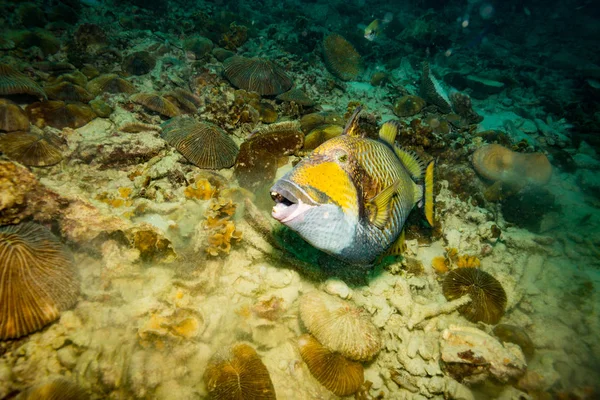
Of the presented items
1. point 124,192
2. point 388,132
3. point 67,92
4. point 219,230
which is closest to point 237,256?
point 219,230

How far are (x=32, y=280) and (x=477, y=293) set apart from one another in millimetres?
4907

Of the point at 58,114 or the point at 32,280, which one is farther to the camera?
the point at 58,114

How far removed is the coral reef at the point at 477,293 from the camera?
11.5ft

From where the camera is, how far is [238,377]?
2389 millimetres

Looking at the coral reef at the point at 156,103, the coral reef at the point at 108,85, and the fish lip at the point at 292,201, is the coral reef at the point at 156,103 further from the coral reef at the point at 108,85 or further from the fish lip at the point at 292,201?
the fish lip at the point at 292,201

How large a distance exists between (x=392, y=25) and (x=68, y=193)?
1949 cm

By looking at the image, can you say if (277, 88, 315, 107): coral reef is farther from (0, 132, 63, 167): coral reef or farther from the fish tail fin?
(0, 132, 63, 167): coral reef

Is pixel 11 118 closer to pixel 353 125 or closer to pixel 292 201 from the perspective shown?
pixel 292 201

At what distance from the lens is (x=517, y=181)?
552 cm

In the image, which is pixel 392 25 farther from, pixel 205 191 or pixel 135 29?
pixel 205 191

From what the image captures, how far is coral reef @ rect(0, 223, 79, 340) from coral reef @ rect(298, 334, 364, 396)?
90.4 inches

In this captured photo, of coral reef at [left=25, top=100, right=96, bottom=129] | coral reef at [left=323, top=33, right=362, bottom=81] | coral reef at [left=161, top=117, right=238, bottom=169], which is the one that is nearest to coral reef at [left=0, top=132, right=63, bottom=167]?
coral reef at [left=25, top=100, right=96, bottom=129]

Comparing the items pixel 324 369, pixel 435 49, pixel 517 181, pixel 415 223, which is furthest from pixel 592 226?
pixel 435 49

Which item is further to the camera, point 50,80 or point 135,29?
point 135,29
